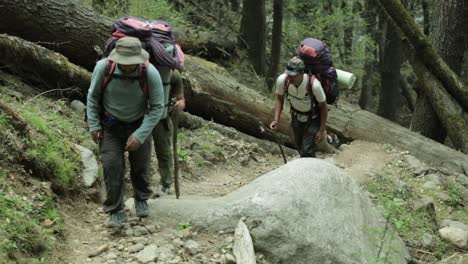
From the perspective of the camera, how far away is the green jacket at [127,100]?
535 cm

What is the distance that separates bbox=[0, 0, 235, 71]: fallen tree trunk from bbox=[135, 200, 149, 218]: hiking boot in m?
4.48

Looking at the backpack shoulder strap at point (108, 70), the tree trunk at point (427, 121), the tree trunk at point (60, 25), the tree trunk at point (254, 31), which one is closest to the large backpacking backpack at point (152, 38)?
the backpack shoulder strap at point (108, 70)

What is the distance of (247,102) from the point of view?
11.4 meters

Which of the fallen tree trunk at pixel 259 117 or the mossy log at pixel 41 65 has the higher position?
the mossy log at pixel 41 65

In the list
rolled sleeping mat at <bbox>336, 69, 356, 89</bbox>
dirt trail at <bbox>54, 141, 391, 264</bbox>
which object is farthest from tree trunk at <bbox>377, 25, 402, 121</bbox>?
dirt trail at <bbox>54, 141, 391, 264</bbox>

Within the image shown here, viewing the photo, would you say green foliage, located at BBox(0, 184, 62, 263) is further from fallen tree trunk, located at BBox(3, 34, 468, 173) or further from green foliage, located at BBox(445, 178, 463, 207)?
green foliage, located at BBox(445, 178, 463, 207)

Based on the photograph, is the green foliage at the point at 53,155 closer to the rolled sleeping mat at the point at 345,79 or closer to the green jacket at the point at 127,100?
the green jacket at the point at 127,100

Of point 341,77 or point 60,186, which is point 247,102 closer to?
point 341,77

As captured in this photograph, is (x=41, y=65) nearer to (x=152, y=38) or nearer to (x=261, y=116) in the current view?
(x=152, y=38)

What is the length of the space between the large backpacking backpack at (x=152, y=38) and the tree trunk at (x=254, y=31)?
9596 mm

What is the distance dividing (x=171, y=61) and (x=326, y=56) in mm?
2650

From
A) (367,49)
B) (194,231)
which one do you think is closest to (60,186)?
(194,231)

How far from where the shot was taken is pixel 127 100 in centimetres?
544

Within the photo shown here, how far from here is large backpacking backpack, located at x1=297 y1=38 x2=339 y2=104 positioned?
7820 mm
